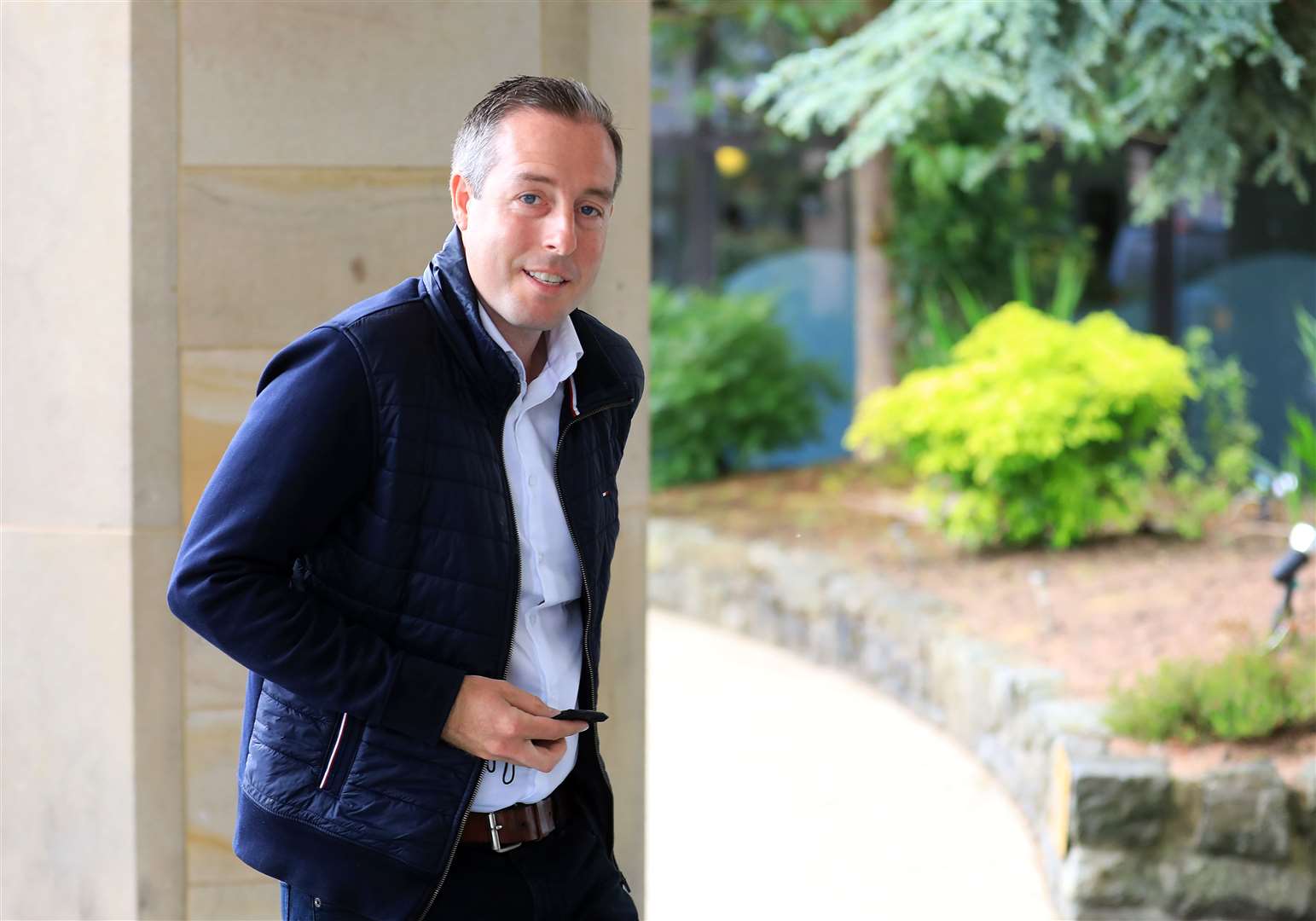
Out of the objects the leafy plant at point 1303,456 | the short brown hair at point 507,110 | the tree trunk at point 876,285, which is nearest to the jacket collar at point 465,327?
the short brown hair at point 507,110

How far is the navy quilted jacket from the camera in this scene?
6.21ft

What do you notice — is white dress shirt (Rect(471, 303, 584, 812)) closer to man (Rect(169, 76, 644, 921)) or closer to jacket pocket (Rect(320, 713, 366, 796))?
man (Rect(169, 76, 644, 921))

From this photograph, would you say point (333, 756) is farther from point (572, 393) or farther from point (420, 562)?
point (572, 393)

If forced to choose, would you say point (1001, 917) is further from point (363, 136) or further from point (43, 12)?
point (43, 12)

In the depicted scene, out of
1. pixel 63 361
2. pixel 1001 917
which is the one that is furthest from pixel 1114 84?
pixel 63 361

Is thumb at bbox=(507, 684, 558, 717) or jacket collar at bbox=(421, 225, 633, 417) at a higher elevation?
jacket collar at bbox=(421, 225, 633, 417)

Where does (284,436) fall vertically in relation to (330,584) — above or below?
above

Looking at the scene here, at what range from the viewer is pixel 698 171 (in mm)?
13734

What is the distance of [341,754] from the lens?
195 centimetres

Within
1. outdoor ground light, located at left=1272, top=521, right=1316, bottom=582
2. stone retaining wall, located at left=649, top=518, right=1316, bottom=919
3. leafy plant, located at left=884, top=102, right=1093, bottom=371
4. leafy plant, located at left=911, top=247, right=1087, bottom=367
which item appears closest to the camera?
stone retaining wall, located at left=649, top=518, right=1316, bottom=919

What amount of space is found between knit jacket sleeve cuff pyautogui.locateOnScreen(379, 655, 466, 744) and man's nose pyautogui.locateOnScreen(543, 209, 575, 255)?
0.54m

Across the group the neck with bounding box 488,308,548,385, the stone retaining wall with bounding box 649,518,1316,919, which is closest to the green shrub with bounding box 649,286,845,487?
the stone retaining wall with bounding box 649,518,1316,919

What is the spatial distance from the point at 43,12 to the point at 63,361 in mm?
699

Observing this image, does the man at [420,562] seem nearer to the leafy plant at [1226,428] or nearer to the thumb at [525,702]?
the thumb at [525,702]
